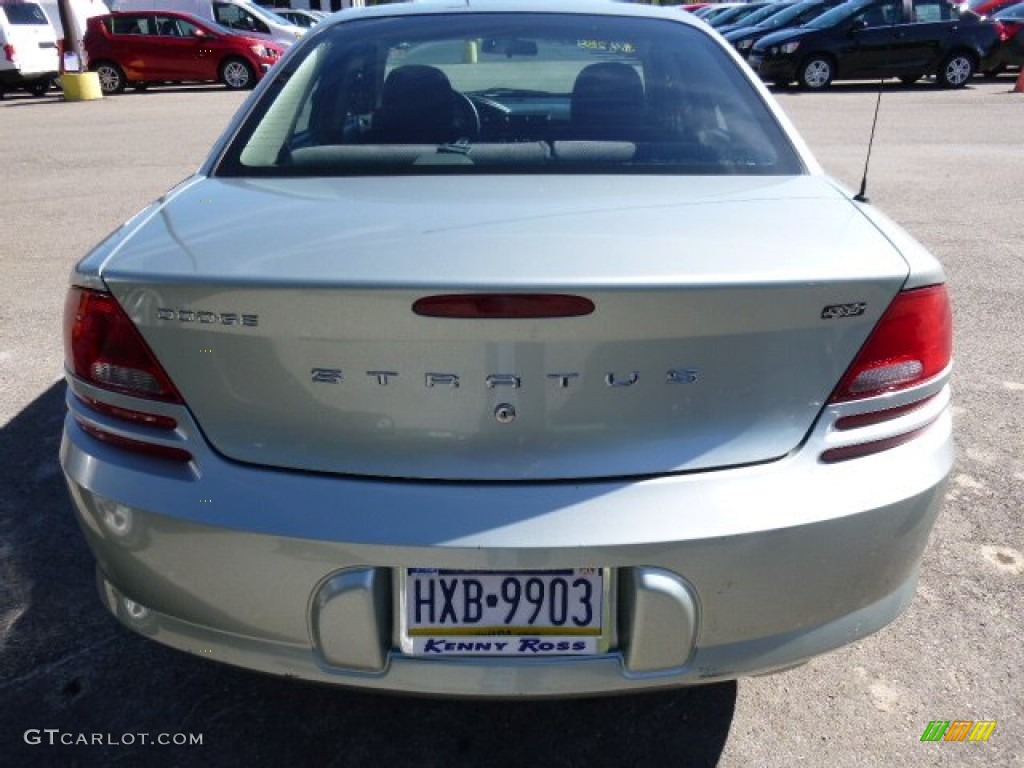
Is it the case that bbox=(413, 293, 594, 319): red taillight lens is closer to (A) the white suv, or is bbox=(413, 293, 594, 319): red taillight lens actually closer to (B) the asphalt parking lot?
(B) the asphalt parking lot

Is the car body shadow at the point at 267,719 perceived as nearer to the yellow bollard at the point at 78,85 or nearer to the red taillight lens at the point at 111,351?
the red taillight lens at the point at 111,351

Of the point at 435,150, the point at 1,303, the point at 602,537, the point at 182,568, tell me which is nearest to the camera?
the point at 602,537

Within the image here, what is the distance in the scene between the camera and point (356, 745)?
2113 mm

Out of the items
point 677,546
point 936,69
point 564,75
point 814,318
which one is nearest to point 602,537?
point 677,546

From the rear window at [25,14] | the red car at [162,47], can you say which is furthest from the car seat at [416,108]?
the rear window at [25,14]

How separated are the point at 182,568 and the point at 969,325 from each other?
13.6ft

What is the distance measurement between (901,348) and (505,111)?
1491mm

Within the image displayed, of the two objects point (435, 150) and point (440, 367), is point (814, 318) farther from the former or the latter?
point (435, 150)

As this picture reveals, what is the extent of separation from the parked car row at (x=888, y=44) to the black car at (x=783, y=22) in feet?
3.23

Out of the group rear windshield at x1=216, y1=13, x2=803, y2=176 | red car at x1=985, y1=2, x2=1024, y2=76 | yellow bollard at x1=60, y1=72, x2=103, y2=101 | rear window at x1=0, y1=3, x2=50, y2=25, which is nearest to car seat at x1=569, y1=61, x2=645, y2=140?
rear windshield at x1=216, y1=13, x2=803, y2=176

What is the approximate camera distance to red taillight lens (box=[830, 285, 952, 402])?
1720 mm

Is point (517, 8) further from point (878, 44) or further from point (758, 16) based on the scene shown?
point (758, 16)

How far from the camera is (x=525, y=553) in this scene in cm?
159

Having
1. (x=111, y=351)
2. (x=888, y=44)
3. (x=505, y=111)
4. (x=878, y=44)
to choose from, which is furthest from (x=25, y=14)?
(x=111, y=351)
